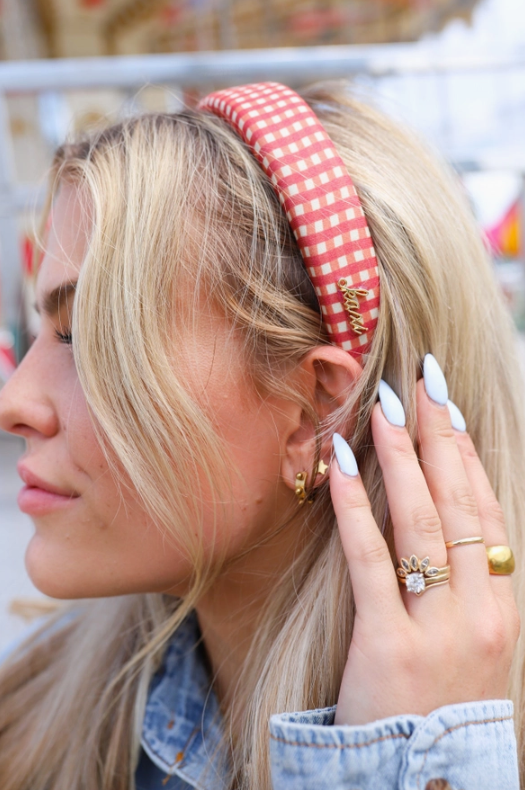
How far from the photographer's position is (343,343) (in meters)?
0.96

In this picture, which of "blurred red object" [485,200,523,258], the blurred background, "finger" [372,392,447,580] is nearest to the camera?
"finger" [372,392,447,580]

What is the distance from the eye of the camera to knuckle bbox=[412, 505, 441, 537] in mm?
855

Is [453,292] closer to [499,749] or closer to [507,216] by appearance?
[499,749]

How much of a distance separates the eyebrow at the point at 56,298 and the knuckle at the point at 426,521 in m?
0.61

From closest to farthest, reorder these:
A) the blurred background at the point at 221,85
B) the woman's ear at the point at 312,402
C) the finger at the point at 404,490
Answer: the finger at the point at 404,490 < the woman's ear at the point at 312,402 < the blurred background at the point at 221,85

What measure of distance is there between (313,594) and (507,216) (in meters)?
2.23

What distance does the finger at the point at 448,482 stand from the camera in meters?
0.86

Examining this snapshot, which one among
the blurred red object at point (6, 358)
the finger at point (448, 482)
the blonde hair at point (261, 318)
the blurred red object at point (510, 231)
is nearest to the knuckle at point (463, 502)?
the finger at point (448, 482)

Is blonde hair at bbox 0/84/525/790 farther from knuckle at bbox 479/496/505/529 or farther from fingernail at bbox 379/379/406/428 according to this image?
knuckle at bbox 479/496/505/529

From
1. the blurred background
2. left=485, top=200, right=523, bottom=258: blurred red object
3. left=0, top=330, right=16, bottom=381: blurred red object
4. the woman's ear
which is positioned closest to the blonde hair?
the woman's ear

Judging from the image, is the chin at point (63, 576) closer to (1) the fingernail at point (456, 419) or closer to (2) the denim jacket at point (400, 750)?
(2) the denim jacket at point (400, 750)

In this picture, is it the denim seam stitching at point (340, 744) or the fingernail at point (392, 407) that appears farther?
the fingernail at point (392, 407)

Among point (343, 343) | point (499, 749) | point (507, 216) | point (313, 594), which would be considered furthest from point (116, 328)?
point (507, 216)

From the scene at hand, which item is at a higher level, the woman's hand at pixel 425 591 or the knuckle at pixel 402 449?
the knuckle at pixel 402 449
